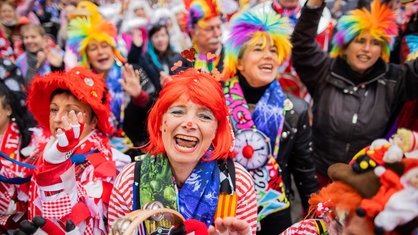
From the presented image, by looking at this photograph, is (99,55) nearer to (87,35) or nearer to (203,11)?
(87,35)

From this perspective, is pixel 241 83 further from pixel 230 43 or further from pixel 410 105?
pixel 410 105

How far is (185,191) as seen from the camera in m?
2.01

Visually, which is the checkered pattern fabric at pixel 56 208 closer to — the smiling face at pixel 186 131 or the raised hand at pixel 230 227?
the smiling face at pixel 186 131

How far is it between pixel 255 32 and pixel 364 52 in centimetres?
94

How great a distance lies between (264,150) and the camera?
8.41 ft

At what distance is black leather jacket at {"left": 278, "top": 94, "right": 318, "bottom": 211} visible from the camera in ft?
8.77

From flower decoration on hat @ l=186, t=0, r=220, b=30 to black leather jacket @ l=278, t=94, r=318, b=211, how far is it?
124 cm

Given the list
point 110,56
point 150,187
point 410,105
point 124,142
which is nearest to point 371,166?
point 150,187

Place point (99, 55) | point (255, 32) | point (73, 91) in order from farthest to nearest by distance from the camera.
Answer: point (99, 55) → point (255, 32) → point (73, 91)

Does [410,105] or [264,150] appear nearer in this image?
[264,150]

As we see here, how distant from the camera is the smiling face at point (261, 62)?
269 cm

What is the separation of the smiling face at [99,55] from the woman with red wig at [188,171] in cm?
189

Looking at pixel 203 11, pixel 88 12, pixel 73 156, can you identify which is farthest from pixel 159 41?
pixel 73 156

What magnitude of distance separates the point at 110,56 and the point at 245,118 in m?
1.76
